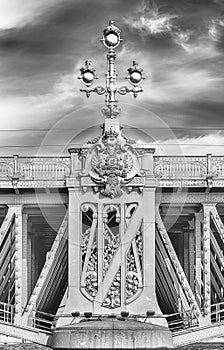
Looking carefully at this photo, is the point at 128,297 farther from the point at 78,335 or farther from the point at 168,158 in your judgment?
the point at 78,335

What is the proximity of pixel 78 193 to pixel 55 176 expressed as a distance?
96.2 inches

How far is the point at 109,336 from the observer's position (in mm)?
49844

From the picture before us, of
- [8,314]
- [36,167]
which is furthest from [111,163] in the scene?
[8,314]

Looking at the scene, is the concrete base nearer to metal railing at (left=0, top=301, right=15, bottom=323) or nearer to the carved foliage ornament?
the carved foliage ornament

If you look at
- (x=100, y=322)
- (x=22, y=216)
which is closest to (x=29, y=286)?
(x=22, y=216)

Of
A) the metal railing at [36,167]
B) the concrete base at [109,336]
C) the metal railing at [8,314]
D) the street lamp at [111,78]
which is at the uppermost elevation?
the street lamp at [111,78]

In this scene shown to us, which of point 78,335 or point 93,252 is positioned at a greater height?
point 93,252

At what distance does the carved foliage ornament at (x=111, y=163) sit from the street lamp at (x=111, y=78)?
178 centimetres

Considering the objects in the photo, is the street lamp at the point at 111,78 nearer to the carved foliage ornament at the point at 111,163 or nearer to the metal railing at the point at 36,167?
the carved foliage ornament at the point at 111,163

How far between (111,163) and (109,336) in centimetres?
1946

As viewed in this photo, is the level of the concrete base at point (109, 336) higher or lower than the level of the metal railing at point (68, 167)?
lower

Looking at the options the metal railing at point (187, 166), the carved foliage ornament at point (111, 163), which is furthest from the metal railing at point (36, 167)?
the metal railing at point (187, 166)

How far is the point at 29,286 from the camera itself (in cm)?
7662

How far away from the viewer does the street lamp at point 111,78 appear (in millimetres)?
68438
